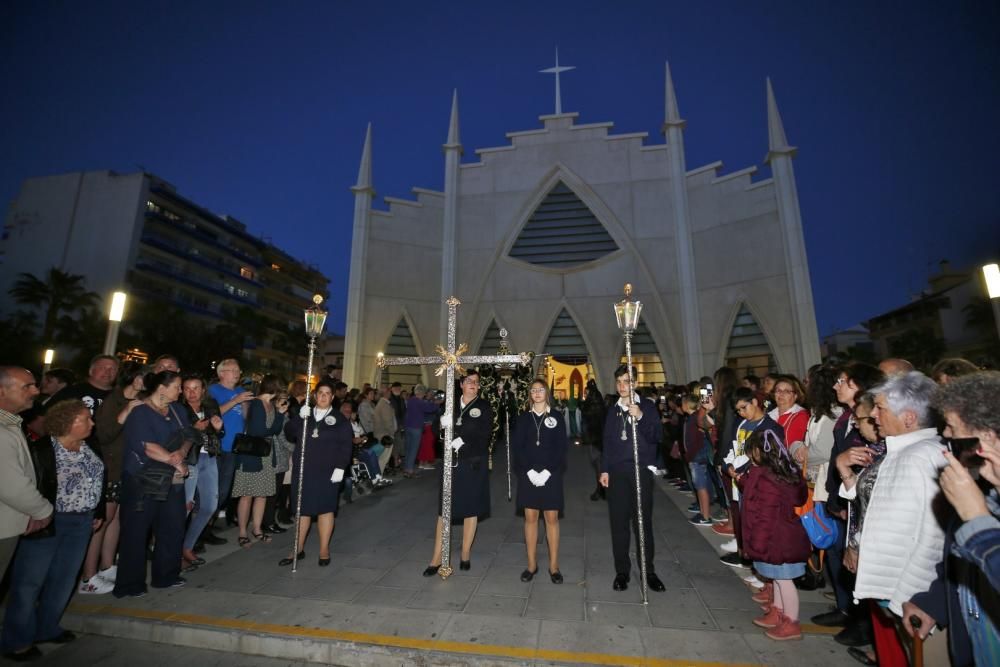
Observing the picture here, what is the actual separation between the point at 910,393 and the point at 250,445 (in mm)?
6032

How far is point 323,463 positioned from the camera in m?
4.84

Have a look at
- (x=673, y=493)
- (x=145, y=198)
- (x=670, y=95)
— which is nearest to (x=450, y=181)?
(x=670, y=95)

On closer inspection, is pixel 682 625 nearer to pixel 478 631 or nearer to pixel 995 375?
pixel 478 631

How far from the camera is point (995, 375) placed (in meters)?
1.83

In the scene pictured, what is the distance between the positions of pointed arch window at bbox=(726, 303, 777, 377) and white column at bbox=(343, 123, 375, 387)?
17.9 m

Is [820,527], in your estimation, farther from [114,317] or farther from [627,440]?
[114,317]

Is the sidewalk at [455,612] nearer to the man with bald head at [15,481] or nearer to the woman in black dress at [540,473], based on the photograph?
the woman in black dress at [540,473]

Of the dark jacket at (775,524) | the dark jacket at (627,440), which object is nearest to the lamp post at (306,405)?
the dark jacket at (627,440)

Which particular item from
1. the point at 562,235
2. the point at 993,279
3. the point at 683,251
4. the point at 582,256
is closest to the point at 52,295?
the point at 562,235

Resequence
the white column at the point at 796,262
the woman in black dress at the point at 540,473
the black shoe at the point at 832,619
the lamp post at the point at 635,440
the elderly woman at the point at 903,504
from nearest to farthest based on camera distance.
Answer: the elderly woman at the point at 903,504
the black shoe at the point at 832,619
the lamp post at the point at 635,440
the woman in black dress at the point at 540,473
the white column at the point at 796,262

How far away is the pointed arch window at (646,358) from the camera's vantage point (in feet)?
69.7

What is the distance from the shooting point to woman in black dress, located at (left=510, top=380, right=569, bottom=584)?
14.2 ft

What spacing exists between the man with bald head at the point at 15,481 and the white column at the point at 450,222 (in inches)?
738

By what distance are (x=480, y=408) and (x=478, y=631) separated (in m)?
2.16
